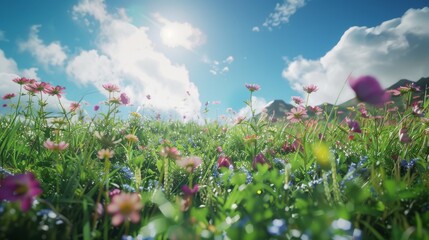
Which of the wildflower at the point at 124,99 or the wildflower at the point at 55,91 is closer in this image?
the wildflower at the point at 55,91

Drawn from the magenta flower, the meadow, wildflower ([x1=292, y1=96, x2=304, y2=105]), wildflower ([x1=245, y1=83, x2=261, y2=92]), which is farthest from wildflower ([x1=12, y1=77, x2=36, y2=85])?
the magenta flower

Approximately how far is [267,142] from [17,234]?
2.68 meters

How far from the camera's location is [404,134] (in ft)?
6.94

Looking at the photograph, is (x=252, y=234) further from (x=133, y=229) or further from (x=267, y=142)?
(x=267, y=142)

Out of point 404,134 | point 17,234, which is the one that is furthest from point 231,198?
point 404,134

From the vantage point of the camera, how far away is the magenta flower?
132 cm

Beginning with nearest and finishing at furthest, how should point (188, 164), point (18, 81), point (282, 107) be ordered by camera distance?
point (188, 164), point (18, 81), point (282, 107)

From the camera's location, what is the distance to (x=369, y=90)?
1334 millimetres

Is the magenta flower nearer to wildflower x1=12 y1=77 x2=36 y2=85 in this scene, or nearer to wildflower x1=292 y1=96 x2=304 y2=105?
wildflower x1=292 y1=96 x2=304 y2=105

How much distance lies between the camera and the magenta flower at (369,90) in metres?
1.32

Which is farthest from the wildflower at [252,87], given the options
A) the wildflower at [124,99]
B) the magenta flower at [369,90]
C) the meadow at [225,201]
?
the magenta flower at [369,90]

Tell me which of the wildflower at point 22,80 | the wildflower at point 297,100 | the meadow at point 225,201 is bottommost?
→ the meadow at point 225,201

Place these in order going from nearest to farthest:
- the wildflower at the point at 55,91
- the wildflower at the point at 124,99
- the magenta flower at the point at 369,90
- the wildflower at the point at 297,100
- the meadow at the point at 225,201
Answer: the meadow at the point at 225,201, the magenta flower at the point at 369,90, the wildflower at the point at 55,91, the wildflower at the point at 124,99, the wildflower at the point at 297,100

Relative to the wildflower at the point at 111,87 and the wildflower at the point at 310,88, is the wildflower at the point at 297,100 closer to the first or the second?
the wildflower at the point at 310,88
